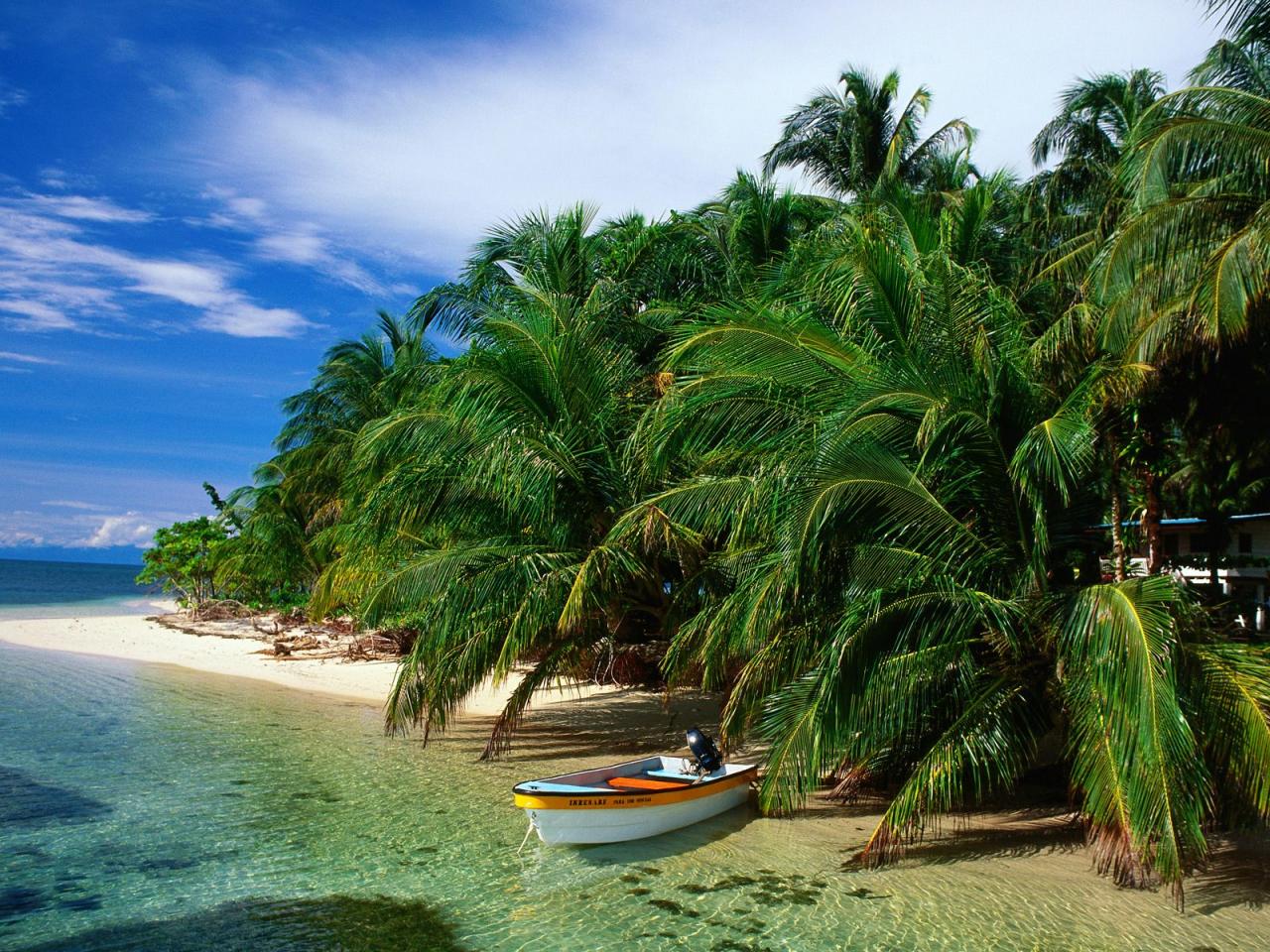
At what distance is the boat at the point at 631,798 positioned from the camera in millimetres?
9328

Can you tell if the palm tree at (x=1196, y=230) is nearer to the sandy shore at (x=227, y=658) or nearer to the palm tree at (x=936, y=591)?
the palm tree at (x=936, y=591)

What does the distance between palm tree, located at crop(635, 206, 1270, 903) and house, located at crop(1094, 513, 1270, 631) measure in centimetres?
394

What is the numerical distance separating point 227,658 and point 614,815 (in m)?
21.1

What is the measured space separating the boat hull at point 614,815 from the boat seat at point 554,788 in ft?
0.25

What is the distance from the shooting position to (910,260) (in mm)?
10859

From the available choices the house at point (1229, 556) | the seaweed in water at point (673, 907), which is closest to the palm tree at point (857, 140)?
the house at point (1229, 556)

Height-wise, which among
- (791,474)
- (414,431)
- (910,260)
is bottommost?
(791,474)

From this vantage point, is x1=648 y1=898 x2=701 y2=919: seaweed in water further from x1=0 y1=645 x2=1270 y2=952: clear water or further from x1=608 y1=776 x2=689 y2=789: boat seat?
x1=608 y1=776 x2=689 y2=789: boat seat

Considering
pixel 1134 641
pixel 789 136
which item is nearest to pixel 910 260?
pixel 1134 641

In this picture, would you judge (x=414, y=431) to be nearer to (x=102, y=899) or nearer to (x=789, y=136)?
Answer: (x=102, y=899)

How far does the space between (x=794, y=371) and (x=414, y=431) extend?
20.8 ft

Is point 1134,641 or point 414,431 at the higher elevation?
point 414,431

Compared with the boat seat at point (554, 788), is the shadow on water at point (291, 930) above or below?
below

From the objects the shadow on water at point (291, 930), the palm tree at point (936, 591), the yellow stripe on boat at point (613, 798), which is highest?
the palm tree at point (936, 591)
